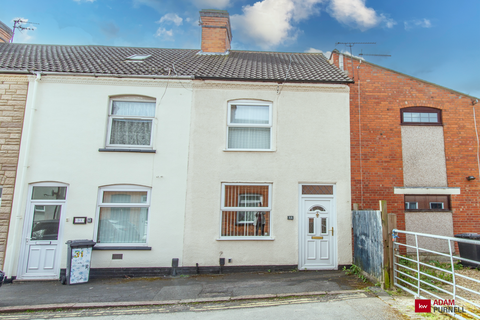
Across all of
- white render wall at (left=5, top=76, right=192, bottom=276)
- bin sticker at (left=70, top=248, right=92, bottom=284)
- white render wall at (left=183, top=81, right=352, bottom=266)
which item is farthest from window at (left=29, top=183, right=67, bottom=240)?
white render wall at (left=183, top=81, right=352, bottom=266)

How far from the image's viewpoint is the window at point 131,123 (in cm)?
884

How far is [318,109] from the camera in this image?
902cm

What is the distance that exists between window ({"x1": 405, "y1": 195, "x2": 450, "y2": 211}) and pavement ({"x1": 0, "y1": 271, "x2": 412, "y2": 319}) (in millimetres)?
3233

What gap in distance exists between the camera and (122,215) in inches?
334

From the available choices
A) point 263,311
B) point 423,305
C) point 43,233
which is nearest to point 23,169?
point 43,233

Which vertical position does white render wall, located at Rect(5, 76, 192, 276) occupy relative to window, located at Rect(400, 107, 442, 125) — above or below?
below

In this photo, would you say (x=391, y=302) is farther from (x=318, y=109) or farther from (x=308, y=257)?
(x=318, y=109)

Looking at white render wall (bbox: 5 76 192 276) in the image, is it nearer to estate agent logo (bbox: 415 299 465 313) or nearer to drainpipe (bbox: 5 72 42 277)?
drainpipe (bbox: 5 72 42 277)

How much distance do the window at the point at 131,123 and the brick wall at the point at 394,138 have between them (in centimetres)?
632

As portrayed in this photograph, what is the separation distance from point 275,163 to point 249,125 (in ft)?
4.62

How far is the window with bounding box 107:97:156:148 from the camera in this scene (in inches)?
348

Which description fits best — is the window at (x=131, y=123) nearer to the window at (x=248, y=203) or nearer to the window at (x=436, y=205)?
the window at (x=248, y=203)

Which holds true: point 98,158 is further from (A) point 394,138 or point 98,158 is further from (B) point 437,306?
(A) point 394,138

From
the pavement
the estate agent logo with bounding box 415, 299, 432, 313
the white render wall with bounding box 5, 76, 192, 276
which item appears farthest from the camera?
the white render wall with bounding box 5, 76, 192, 276
